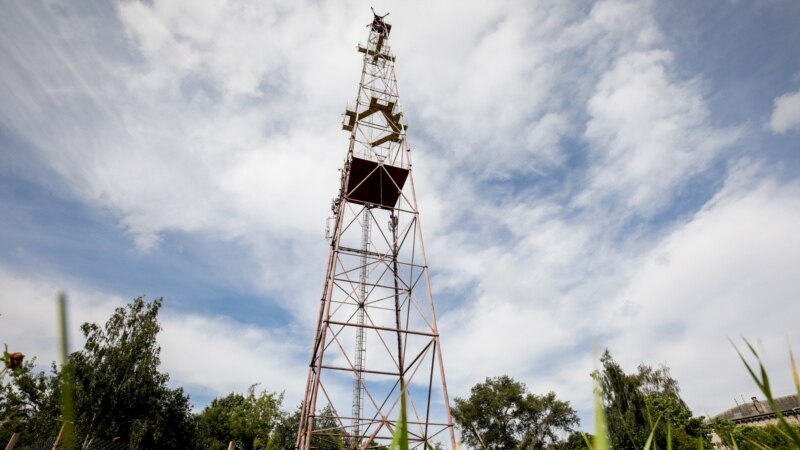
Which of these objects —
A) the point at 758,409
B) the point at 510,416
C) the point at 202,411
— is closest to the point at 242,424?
the point at 202,411

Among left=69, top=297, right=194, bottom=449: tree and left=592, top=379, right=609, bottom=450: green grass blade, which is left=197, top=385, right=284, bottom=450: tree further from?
left=592, top=379, right=609, bottom=450: green grass blade

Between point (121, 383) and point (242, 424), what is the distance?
833cm

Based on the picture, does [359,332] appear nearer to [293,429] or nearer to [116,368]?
[116,368]

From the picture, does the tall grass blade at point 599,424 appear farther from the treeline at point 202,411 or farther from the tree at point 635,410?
the tree at point 635,410

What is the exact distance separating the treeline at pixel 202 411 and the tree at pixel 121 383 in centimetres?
5

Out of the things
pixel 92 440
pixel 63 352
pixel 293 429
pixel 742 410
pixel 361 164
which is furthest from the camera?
pixel 742 410

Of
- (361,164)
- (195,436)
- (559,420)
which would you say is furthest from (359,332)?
(559,420)

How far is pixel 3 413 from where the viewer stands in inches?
977

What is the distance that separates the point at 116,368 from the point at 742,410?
4979 centimetres

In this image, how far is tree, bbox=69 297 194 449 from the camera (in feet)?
64.4

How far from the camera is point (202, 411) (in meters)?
30.9

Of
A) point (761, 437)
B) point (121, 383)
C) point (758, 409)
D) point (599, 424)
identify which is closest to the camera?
point (599, 424)

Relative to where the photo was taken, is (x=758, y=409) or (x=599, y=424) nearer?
(x=599, y=424)

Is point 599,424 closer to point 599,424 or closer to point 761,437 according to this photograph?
point 599,424
